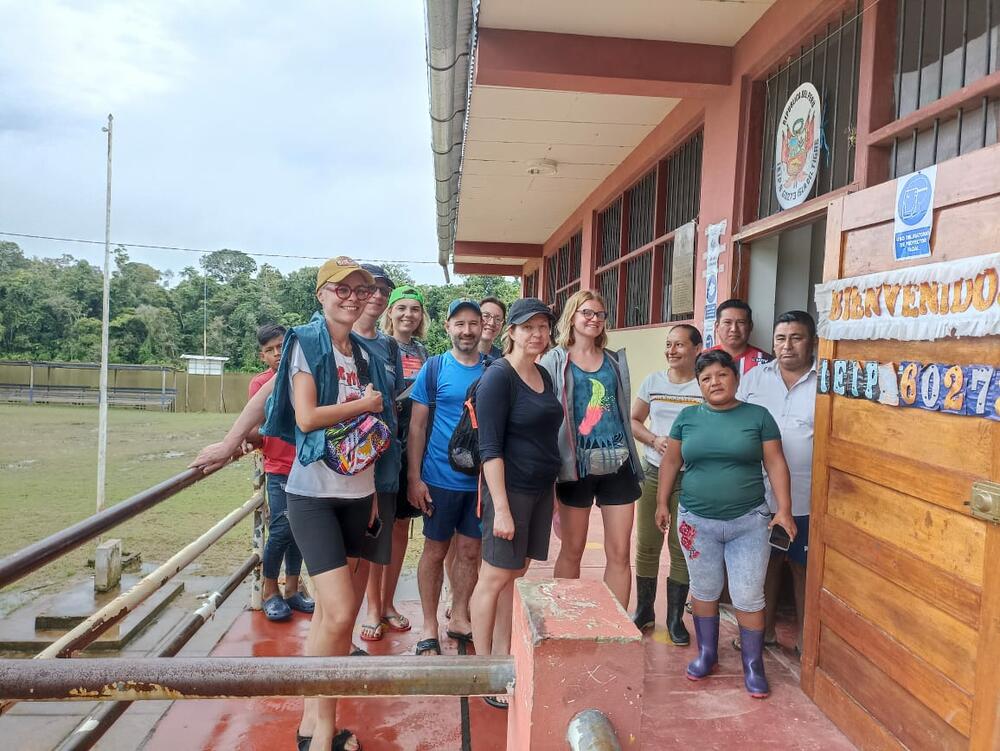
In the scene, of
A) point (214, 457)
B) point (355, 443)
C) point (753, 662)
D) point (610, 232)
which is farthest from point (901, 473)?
point (610, 232)

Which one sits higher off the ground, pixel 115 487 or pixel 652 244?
pixel 652 244

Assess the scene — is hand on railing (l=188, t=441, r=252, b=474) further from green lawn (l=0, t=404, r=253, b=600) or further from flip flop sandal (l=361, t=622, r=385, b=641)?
green lawn (l=0, t=404, r=253, b=600)

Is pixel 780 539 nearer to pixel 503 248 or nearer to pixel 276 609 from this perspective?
pixel 276 609

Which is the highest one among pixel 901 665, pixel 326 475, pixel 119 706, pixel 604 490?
pixel 326 475

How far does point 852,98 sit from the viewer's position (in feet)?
11.1

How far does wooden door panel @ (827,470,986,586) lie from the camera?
1.96 m

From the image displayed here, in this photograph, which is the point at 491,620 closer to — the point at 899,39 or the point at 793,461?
the point at 793,461

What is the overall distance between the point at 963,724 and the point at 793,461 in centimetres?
125

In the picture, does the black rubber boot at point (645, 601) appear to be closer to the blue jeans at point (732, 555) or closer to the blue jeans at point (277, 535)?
the blue jeans at point (732, 555)

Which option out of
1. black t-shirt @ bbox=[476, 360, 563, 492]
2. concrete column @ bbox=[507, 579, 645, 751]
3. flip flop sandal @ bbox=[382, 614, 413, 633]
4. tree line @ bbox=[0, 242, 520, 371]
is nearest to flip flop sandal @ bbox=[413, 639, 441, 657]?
flip flop sandal @ bbox=[382, 614, 413, 633]

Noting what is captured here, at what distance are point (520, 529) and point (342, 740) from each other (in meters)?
0.98

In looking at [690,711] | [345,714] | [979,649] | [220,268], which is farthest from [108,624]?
[220,268]

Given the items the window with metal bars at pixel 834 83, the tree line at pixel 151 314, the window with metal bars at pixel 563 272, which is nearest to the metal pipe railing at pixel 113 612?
the window with metal bars at pixel 834 83

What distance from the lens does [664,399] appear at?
347 centimetres
